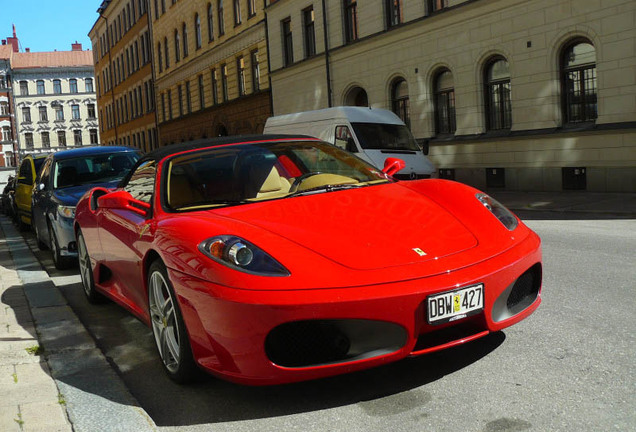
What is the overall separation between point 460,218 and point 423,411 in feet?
3.92

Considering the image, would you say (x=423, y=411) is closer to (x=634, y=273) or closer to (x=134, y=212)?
(x=134, y=212)

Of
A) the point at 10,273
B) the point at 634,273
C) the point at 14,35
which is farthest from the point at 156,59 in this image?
the point at 14,35

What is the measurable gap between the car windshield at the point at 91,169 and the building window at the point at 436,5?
47.7ft

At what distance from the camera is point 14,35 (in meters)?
105

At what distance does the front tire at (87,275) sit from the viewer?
6.46 meters

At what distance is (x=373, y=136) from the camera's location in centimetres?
1764

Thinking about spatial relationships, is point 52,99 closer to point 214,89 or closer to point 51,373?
point 214,89

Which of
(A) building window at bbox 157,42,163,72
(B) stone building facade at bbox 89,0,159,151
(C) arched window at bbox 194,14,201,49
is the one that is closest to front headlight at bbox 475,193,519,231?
(C) arched window at bbox 194,14,201,49

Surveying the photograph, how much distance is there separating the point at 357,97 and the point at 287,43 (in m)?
6.49

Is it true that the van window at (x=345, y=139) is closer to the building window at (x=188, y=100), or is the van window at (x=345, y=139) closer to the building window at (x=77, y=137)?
the building window at (x=188, y=100)

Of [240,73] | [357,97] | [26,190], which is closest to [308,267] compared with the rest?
[26,190]

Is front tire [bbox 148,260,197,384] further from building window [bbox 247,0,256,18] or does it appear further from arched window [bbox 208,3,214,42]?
arched window [bbox 208,3,214,42]

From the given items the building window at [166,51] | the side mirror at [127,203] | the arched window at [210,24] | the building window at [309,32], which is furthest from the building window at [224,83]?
the side mirror at [127,203]

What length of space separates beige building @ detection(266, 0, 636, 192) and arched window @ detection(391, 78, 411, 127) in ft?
0.13
